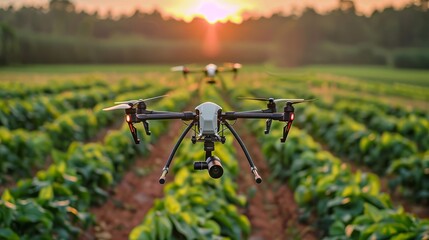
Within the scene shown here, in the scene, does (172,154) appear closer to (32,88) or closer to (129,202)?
(129,202)

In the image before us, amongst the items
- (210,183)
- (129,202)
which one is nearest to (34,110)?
(129,202)

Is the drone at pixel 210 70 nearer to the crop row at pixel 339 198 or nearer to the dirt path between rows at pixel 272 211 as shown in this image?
the crop row at pixel 339 198

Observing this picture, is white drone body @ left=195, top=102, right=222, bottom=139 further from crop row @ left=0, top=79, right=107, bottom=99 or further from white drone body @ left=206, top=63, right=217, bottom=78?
crop row @ left=0, top=79, right=107, bottom=99

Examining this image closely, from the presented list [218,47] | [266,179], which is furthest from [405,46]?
[218,47]

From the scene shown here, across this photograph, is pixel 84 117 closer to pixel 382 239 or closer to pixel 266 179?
pixel 266 179

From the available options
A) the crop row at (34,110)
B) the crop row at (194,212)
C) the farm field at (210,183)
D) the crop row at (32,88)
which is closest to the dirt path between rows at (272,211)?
the farm field at (210,183)

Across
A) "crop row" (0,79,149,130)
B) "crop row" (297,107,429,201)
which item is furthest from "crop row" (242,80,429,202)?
"crop row" (0,79,149,130)
